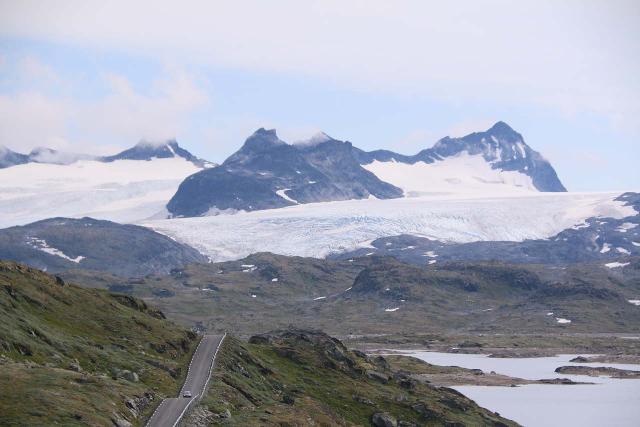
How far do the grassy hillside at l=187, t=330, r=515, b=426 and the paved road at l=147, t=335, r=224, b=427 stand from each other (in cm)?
111

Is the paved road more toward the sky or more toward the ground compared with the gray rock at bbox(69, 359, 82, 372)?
more toward the ground

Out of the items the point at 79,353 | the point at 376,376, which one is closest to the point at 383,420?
the point at 376,376

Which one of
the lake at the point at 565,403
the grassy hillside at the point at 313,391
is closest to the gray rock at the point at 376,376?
the grassy hillside at the point at 313,391

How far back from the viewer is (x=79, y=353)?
95000 millimetres

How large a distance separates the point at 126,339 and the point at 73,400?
1472 inches

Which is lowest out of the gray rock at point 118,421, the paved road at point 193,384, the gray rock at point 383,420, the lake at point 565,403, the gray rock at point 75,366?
the lake at point 565,403

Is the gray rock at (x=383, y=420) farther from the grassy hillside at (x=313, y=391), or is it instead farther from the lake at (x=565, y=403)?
the lake at (x=565, y=403)

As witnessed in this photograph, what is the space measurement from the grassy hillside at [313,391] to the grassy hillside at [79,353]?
202 inches

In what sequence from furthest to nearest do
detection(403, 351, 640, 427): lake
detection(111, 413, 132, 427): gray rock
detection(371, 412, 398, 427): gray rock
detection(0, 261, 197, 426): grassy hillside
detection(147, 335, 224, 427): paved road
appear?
1. detection(403, 351, 640, 427): lake
2. detection(371, 412, 398, 427): gray rock
3. detection(147, 335, 224, 427): paved road
4. detection(111, 413, 132, 427): gray rock
5. detection(0, 261, 197, 426): grassy hillside

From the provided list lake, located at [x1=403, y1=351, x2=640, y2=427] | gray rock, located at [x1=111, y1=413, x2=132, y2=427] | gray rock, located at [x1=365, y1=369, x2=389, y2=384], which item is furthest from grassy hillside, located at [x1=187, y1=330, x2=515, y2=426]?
lake, located at [x1=403, y1=351, x2=640, y2=427]

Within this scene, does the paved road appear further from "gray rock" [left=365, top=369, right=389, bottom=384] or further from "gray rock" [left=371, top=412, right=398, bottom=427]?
"gray rock" [left=365, top=369, right=389, bottom=384]

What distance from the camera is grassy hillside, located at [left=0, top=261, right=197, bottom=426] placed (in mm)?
71000

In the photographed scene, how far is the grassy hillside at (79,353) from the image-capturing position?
71.0m

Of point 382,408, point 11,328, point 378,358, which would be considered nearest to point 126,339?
point 11,328
